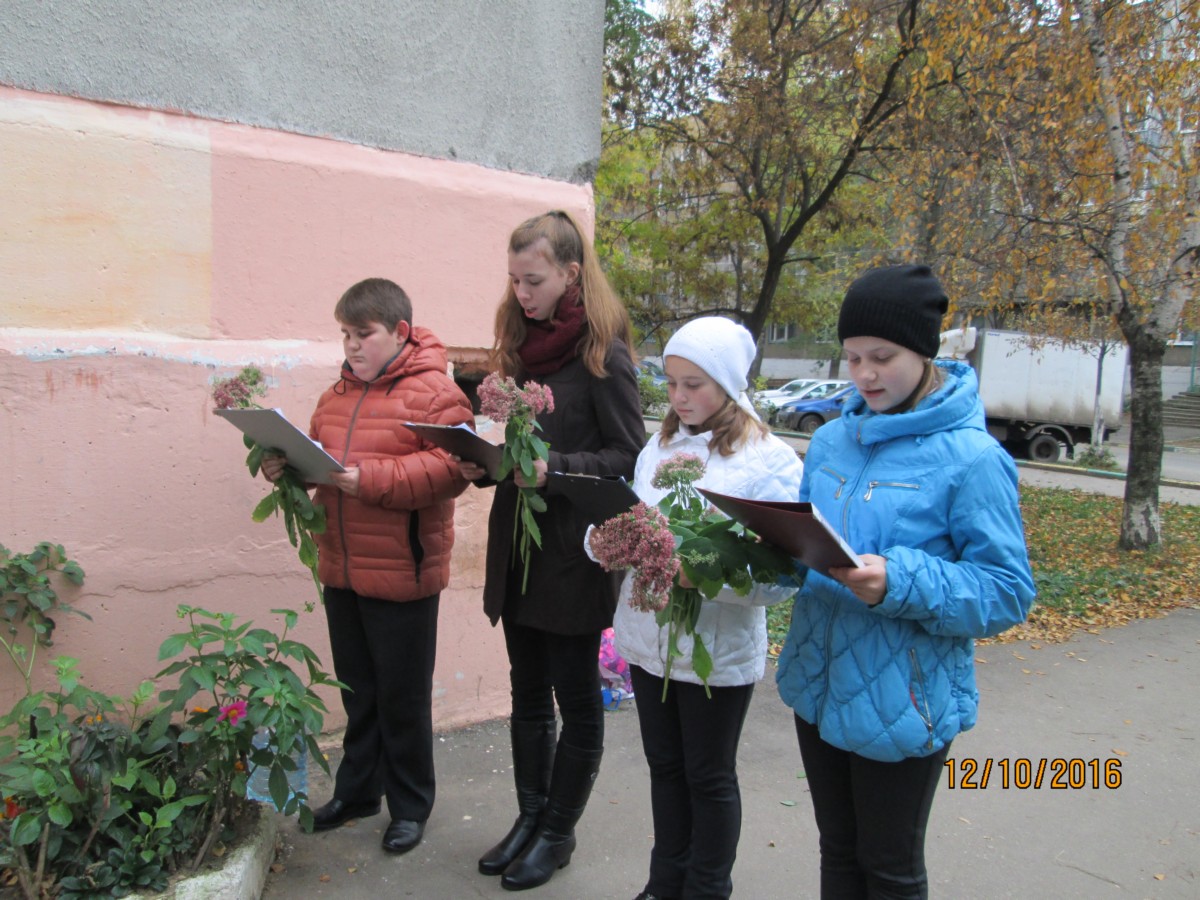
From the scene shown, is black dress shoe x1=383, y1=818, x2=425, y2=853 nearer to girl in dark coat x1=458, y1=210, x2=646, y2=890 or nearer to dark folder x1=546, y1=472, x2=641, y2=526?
girl in dark coat x1=458, y1=210, x2=646, y2=890

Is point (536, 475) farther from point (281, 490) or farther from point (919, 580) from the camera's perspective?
point (919, 580)

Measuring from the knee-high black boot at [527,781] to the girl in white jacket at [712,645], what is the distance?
1.83 ft

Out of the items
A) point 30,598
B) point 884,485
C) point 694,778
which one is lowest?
point 694,778

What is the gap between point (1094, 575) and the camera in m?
7.54

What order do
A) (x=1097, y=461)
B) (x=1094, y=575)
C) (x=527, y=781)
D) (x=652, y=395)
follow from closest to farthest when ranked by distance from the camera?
(x=527, y=781) < (x=1094, y=575) < (x=1097, y=461) < (x=652, y=395)

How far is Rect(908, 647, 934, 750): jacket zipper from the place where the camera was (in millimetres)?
1875

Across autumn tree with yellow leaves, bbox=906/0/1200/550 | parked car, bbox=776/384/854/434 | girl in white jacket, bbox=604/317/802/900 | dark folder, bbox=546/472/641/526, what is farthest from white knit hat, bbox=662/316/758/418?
parked car, bbox=776/384/854/434

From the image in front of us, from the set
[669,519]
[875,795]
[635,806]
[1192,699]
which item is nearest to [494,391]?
[669,519]

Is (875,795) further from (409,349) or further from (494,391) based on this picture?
(409,349)

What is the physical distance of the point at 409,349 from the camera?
9.30 ft

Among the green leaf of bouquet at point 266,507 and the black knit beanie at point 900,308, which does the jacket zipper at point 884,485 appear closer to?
the black knit beanie at point 900,308

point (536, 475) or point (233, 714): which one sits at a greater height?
point (536, 475)
